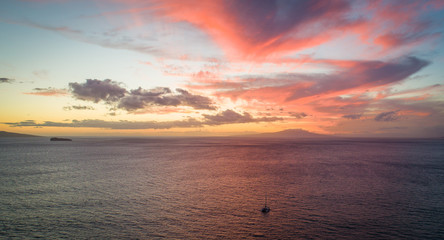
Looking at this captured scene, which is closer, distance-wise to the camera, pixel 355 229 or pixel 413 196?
pixel 355 229

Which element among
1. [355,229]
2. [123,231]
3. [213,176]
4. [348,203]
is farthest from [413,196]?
[123,231]

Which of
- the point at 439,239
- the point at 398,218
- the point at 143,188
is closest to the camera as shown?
the point at 439,239

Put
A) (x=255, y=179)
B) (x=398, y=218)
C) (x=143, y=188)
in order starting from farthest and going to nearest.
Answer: (x=255, y=179) < (x=143, y=188) < (x=398, y=218)

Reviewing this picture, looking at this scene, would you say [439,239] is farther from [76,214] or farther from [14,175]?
[14,175]

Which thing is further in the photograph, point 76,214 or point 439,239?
point 76,214

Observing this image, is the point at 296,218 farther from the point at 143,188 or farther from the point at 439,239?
the point at 143,188

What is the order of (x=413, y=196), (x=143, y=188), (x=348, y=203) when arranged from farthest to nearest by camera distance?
(x=143, y=188)
(x=413, y=196)
(x=348, y=203)

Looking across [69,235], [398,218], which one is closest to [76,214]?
[69,235]

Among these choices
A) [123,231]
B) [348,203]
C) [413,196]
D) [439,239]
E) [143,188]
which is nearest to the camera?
[439,239]
